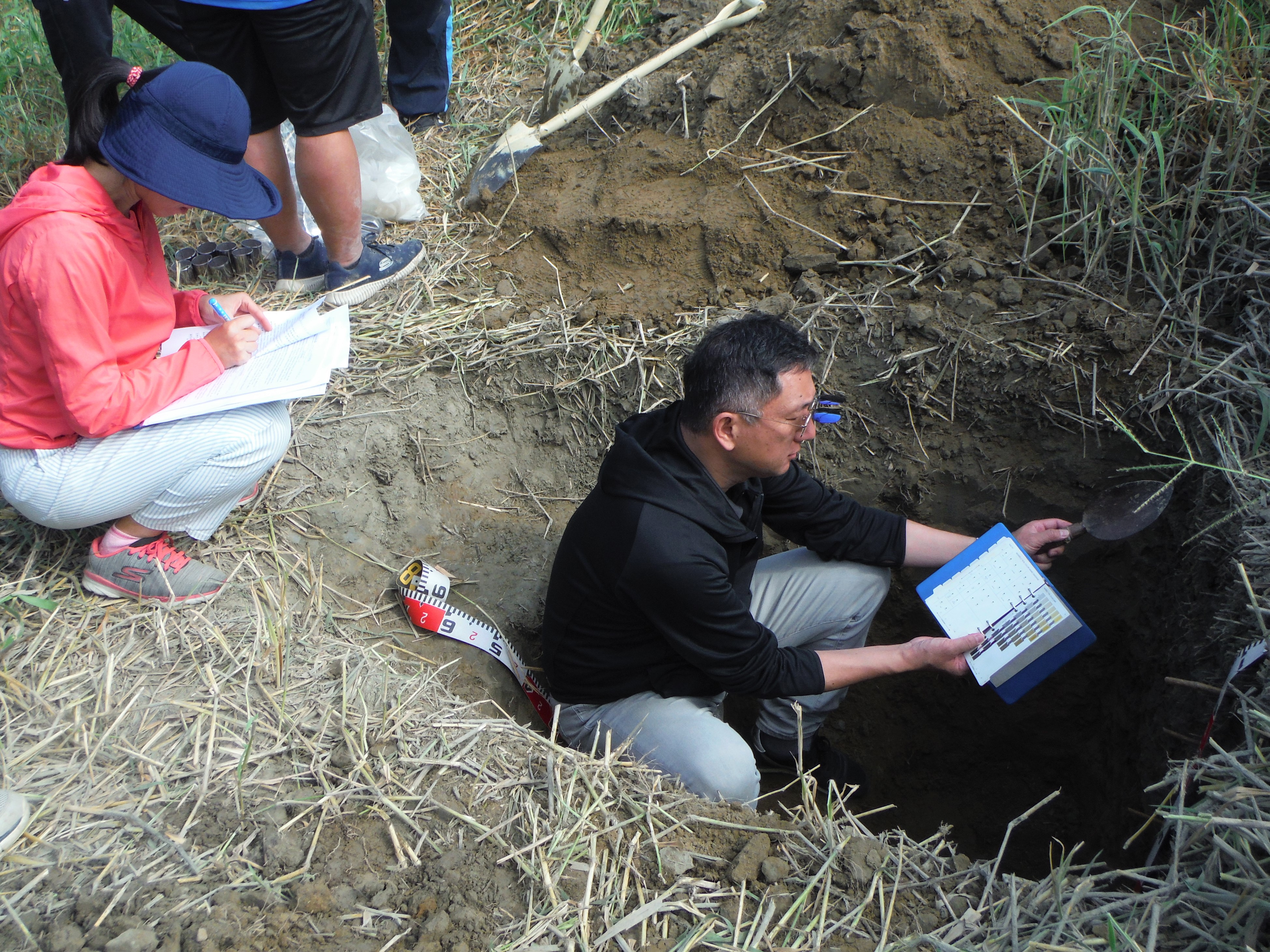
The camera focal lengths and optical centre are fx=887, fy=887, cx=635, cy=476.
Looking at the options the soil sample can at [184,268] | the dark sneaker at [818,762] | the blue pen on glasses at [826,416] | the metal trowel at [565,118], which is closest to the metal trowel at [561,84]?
the metal trowel at [565,118]

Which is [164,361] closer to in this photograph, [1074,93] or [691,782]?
[691,782]

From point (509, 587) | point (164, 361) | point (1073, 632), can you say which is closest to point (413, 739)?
point (509, 587)

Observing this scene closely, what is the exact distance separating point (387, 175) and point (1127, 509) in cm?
337

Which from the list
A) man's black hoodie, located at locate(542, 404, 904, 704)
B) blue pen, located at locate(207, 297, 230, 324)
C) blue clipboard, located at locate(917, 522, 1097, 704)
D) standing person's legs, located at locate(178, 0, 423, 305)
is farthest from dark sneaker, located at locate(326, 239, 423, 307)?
blue clipboard, located at locate(917, 522, 1097, 704)

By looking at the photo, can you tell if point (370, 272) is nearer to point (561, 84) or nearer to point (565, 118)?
point (565, 118)

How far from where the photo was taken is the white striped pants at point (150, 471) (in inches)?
90.3

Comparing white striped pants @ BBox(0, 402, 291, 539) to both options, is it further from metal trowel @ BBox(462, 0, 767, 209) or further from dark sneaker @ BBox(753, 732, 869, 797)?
metal trowel @ BBox(462, 0, 767, 209)

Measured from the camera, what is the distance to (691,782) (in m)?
2.32

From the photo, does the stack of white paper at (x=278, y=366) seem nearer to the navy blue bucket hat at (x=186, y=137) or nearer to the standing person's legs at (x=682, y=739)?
the navy blue bucket hat at (x=186, y=137)

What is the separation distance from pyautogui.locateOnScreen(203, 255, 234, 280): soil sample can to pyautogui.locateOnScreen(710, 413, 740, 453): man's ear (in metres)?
2.56

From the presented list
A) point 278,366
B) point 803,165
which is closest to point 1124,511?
point 803,165

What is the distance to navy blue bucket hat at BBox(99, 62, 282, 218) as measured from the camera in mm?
2133

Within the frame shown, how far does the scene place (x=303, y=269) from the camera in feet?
12.4

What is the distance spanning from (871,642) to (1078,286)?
144 centimetres
